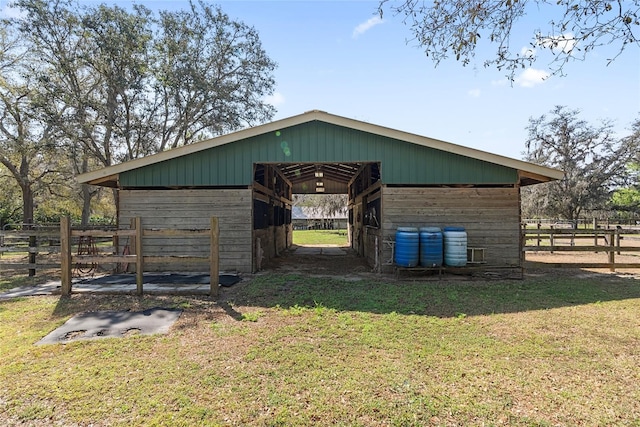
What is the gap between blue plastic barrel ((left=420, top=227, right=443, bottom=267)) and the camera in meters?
7.90

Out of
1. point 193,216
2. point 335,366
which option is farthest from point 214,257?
point 335,366

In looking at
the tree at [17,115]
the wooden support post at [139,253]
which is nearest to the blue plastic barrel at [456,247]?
the wooden support post at [139,253]

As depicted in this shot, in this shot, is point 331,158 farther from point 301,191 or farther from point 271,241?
point 301,191

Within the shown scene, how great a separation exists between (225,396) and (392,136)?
707 centimetres

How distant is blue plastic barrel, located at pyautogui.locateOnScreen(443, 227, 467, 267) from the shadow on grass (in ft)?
1.91

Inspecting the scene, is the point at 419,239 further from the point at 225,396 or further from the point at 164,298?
the point at 225,396

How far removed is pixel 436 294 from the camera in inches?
253

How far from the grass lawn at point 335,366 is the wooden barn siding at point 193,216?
3.04 metres

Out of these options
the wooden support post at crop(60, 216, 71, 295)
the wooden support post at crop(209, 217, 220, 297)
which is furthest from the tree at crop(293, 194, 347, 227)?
the wooden support post at crop(60, 216, 71, 295)

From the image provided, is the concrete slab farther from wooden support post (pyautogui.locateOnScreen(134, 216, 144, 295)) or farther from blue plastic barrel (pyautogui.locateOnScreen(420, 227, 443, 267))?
blue plastic barrel (pyautogui.locateOnScreen(420, 227, 443, 267))

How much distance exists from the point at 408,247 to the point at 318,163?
10.2 feet

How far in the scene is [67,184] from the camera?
71.9ft

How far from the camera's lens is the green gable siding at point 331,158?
863cm

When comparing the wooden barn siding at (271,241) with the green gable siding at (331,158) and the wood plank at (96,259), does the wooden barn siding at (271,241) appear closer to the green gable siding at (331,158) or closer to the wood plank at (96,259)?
the green gable siding at (331,158)
